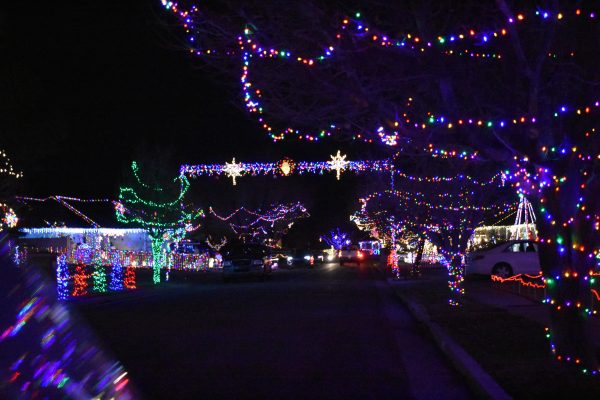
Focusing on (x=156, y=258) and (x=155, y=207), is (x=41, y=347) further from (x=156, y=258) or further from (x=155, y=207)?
(x=155, y=207)

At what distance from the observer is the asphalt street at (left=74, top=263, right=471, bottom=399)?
335 inches

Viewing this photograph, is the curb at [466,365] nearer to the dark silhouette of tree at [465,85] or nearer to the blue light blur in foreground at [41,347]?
the dark silhouette of tree at [465,85]

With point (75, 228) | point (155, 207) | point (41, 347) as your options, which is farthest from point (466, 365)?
point (75, 228)

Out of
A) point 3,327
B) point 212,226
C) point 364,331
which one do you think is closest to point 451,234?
point 364,331

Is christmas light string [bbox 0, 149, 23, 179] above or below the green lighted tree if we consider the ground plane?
above

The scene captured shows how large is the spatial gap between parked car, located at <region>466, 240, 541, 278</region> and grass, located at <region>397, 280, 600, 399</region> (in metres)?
8.84

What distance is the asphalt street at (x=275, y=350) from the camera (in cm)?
850

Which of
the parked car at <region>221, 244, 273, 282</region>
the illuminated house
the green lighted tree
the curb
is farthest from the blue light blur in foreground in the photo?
the illuminated house

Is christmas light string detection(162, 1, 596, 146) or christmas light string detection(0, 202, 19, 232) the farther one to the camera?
christmas light string detection(0, 202, 19, 232)

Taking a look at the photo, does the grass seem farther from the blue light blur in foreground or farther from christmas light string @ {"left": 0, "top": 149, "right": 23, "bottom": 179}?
christmas light string @ {"left": 0, "top": 149, "right": 23, "bottom": 179}

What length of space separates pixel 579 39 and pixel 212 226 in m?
49.4

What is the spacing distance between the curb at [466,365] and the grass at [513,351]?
0.10 m

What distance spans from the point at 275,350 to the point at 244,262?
20.8m

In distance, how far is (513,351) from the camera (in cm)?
989
